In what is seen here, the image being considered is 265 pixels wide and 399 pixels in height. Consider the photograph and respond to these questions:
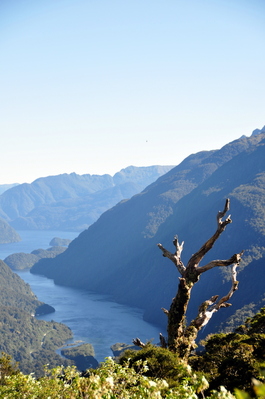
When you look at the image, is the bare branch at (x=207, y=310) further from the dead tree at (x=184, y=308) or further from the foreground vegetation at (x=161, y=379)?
the foreground vegetation at (x=161, y=379)

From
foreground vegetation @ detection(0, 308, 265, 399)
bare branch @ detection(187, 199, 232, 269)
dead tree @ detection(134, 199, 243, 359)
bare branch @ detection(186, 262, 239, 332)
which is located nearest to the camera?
foreground vegetation @ detection(0, 308, 265, 399)

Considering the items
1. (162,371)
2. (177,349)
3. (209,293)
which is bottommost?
(209,293)

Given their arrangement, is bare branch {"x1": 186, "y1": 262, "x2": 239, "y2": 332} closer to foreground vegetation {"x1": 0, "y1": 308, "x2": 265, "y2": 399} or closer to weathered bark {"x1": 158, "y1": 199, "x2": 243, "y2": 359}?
weathered bark {"x1": 158, "y1": 199, "x2": 243, "y2": 359}

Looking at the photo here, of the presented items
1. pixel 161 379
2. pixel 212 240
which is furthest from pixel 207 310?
pixel 161 379

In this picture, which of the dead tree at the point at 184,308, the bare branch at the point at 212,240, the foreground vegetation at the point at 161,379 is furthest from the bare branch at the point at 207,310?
the foreground vegetation at the point at 161,379

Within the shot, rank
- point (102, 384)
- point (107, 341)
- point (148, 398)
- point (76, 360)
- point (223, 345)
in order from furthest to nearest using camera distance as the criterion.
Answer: point (107, 341), point (76, 360), point (223, 345), point (102, 384), point (148, 398)

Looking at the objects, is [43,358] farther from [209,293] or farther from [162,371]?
[162,371]

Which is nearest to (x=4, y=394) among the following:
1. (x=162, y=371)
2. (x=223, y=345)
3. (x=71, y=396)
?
(x=71, y=396)

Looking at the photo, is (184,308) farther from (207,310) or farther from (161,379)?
(161,379)

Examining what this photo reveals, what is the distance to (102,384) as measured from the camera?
937 centimetres

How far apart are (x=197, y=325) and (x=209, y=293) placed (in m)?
181

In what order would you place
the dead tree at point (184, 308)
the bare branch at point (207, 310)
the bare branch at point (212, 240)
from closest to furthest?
the bare branch at point (212, 240), the dead tree at point (184, 308), the bare branch at point (207, 310)

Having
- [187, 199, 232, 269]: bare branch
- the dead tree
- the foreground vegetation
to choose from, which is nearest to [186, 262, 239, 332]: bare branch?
the dead tree

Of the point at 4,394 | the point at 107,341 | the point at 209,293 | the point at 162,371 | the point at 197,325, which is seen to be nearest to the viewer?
the point at 4,394
